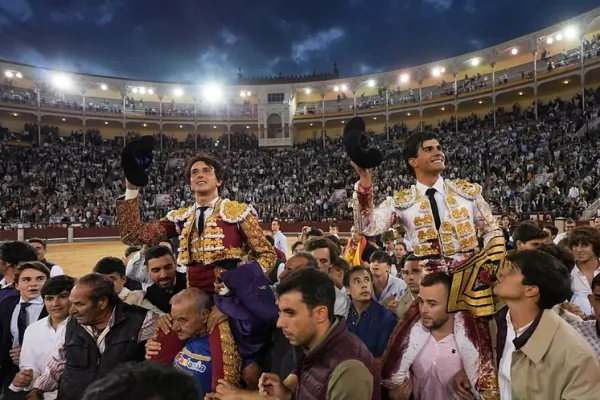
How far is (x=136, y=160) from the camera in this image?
272 cm

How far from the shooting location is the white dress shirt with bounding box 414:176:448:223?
2.61 meters

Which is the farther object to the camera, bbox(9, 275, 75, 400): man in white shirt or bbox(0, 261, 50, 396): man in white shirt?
bbox(0, 261, 50, 396): man in white shirt

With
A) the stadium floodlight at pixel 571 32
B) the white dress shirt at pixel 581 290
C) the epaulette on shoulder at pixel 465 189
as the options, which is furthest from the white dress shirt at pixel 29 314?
the stadium floodlight at pixel 571 32

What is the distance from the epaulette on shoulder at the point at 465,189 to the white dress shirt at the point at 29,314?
296 cm

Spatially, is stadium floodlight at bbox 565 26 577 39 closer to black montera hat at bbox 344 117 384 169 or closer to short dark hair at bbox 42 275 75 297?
black montera hat at bbox 344 117 384 169

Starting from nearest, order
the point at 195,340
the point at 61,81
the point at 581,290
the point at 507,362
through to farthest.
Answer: the point at 507,362 < the point at 195,340 < the point at 581,290 < the point at 61,81

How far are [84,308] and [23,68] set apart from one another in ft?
116

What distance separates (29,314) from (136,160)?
4.81 feet

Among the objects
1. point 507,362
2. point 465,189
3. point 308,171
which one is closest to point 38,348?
point 507,362

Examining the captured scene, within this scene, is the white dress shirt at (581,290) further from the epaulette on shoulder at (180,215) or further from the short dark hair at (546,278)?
the epaulette on shoulder at (180,215)

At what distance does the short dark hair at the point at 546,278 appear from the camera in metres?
1.82

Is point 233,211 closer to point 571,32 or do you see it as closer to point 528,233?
point 528,233

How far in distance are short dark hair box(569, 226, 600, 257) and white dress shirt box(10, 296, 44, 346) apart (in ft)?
13.8

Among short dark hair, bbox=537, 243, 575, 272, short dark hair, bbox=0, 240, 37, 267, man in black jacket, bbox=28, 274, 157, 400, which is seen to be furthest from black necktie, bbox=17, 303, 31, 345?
short dark hair, bbox=537, 243, 575, 272
